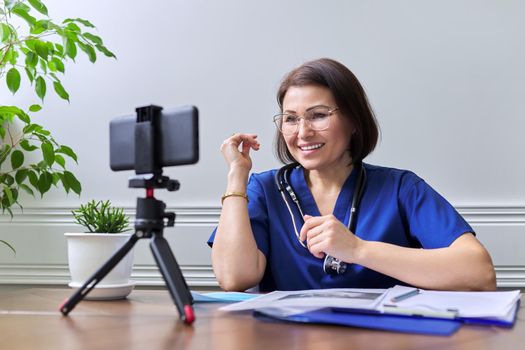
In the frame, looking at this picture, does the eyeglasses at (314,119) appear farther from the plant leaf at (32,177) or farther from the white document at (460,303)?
the plant leaf at (32,177)

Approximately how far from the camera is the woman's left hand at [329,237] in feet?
4.31

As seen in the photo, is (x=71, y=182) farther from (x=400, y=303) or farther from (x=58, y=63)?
(x=400, y=303)

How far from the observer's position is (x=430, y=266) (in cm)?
137

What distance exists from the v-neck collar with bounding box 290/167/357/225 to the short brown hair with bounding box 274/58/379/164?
10 centimetres

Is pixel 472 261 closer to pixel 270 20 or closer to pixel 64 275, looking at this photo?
pixel 270 20

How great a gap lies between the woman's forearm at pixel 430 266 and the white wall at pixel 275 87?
998 millimetres

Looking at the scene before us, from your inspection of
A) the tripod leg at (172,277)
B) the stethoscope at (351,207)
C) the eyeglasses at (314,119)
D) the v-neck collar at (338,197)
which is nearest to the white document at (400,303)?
the tripod leg at (172,277)

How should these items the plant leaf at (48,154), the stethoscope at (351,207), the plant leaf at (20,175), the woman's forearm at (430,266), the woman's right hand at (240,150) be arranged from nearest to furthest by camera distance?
1. the woman's forearm at (430,266)
2. the stethoscope at (351,207)
3. the woman's right hand at (240,150)
4. the plant leaf at (48,154)
5. the plant leaf at (20,175)

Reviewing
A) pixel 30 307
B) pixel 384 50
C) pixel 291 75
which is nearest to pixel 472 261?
pixel 291 75

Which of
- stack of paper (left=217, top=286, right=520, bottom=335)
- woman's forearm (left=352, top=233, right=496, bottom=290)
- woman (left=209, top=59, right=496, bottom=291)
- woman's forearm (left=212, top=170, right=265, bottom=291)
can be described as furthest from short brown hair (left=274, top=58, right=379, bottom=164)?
stack of paper (left=217, top=286, right=520, bottom=335)

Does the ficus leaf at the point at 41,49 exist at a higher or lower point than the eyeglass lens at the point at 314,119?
higher

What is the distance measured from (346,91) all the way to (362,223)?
36 centimetres

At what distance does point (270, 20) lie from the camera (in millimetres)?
2479

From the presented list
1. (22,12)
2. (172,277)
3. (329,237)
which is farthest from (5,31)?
(172,277)
